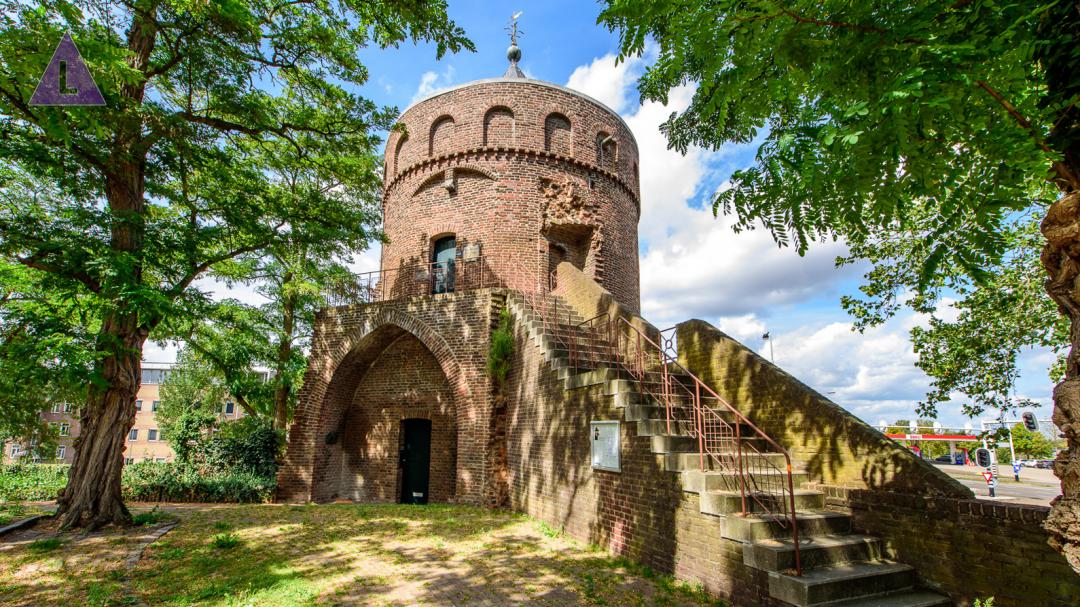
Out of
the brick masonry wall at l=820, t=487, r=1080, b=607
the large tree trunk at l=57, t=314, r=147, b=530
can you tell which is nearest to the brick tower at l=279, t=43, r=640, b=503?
the large tree trunk at l=57, t=314, r=147, b=530

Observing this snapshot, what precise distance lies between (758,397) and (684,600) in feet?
11.0

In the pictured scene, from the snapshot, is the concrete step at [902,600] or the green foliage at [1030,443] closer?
the concrete step at [902,600]

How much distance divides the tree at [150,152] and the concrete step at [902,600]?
8.96m

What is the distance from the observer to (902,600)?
491 cm

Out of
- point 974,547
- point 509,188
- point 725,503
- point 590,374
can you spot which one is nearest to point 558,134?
point 509,188

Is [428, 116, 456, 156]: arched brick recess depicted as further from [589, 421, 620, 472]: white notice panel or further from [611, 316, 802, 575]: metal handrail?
[589, 421, 620, 472]: white notice panel

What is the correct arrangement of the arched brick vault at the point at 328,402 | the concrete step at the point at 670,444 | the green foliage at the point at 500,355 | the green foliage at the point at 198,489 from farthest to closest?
1. the green foliage at the point at 198,489
2. the arched brick vault at the point at 328,402
3. the green foliage at the point at 500,355
4. the concrete step at the point at 670,444

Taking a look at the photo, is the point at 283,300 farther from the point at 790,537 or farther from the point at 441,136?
the point at 790,537

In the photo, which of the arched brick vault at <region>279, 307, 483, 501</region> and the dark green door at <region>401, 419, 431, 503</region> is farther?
the dark green door at <region>401, 419, 431, 503</region>

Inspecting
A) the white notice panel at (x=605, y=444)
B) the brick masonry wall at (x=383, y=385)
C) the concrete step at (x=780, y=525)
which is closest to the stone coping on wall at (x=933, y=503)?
the concrete step at (x=780, y=525)

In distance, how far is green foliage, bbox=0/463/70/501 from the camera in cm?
1410

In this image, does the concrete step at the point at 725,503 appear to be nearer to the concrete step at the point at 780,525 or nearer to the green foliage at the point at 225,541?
the concrete step at the point at 780,525

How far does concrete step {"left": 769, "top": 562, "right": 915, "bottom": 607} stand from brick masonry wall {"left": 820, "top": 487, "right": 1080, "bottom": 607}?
0.95 feet

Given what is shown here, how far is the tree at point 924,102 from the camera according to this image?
2.59m
